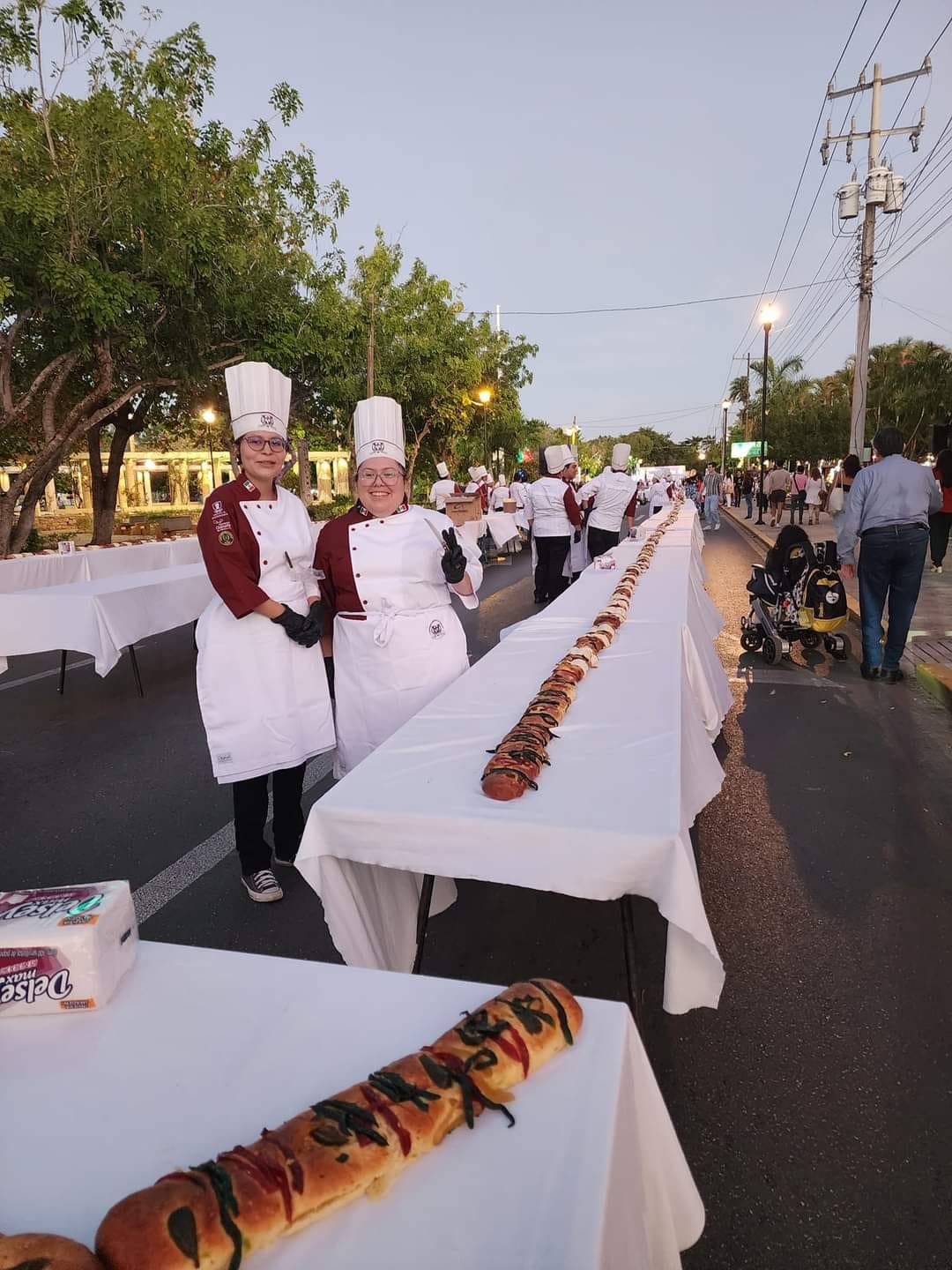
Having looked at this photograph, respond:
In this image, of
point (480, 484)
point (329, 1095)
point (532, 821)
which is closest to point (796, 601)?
point (532, 821)

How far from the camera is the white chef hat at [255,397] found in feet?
10.4

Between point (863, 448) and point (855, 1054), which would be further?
point (863, 448)

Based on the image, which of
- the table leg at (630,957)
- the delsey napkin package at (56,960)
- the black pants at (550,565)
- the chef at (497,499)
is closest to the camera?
the delsey napkin package at (56,960)

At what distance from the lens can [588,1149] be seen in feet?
3.46

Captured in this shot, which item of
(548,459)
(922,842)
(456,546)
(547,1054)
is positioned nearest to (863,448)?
(548,459)

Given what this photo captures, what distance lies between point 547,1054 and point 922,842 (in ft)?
10.9

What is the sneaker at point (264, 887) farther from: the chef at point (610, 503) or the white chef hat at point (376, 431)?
the chef at point (610, 503)

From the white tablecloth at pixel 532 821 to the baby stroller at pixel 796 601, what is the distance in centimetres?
479

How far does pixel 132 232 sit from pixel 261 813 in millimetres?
11524

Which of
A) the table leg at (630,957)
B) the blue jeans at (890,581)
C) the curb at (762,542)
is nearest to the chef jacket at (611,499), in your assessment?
the curb at (762,542)

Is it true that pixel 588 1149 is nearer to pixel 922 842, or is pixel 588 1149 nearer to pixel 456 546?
pixel 456 546

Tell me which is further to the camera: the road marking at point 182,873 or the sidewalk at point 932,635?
the sidewalk at point 932,635

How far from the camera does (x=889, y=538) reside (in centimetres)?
639

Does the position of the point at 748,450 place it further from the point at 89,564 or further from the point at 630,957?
the point at 630,957
